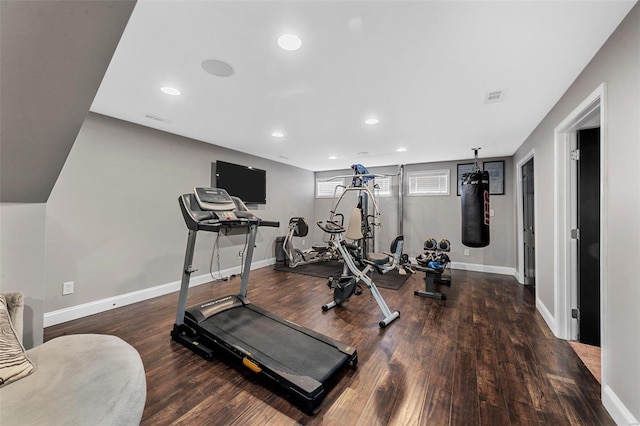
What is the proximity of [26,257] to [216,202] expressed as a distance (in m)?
1.30

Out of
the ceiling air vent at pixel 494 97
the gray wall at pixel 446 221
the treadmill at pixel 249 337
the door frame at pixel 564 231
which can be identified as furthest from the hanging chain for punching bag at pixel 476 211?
the treadmill at pixel 249 337

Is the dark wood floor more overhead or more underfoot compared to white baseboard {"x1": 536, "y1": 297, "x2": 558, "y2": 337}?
more underfoot

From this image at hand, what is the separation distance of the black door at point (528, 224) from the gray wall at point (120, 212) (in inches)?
202

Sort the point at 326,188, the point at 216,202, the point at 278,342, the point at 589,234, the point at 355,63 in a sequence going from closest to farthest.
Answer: the point at 355,63 → the point at 278,342 → the point at 589,234 → the point at 216,202 → the point at 326,188

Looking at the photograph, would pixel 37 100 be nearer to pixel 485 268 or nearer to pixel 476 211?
pixel 476 211

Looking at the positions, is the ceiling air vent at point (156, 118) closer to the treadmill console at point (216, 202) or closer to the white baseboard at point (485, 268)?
the treadmill console at point (216, 202)

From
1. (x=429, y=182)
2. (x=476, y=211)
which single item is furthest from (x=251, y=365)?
(x=429, y=182)

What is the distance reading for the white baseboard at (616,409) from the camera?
137 centimetres

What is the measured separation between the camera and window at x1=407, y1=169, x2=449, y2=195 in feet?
18.1

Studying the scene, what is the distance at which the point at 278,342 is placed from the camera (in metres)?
2.18

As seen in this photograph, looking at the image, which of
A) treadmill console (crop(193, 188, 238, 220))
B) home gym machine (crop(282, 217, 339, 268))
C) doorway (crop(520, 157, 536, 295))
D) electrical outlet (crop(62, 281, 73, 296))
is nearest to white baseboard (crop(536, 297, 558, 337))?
doorway (crop(520, 157, 536, 295))

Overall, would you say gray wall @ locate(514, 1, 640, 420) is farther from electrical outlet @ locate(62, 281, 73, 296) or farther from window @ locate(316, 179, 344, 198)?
window @ locate(316, 179, 344, 198)

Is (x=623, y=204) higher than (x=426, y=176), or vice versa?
(x=426, y=176)

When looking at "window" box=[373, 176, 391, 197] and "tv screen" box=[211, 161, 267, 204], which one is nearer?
"tv screen" box=[211, 161, 267, 204]
